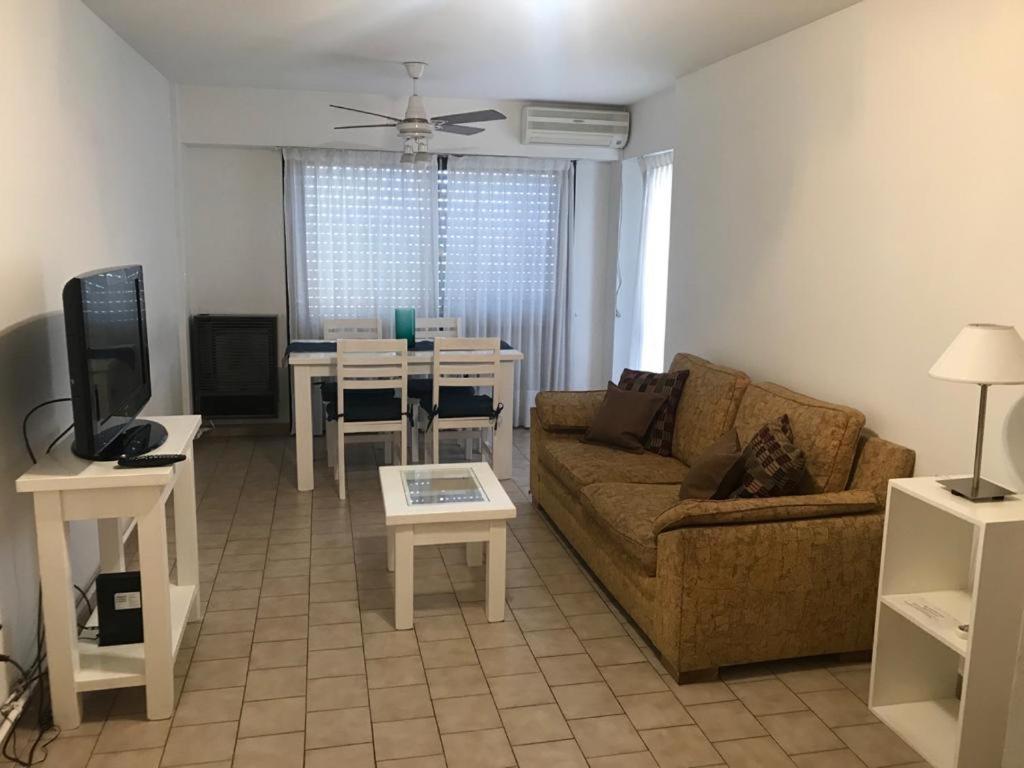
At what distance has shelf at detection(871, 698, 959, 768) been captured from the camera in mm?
2523

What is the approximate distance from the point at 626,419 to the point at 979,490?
80.9 inches

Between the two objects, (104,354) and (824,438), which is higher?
(104,354)

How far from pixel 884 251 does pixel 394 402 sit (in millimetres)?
2917

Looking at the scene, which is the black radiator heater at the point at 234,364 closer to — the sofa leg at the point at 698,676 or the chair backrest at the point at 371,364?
the chair backrest at the point at 371,364

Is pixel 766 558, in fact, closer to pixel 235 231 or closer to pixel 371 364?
pixel 371 364

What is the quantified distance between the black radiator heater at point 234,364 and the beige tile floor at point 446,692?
94.1 inches

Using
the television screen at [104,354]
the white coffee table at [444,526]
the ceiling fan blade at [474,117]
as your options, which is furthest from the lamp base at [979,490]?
the ceiling fan blade at [474,117]

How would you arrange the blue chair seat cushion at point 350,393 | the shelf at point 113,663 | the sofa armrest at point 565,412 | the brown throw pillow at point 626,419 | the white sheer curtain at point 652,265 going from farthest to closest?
the white sheer curtain at point 652,265 → the blue chair seat cushion at point 350,393 → the sofa armrest at point 565,412 → the brown throw pillow at point 626,419 → the shelf at point 113,663

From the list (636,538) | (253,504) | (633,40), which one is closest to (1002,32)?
(633,40)

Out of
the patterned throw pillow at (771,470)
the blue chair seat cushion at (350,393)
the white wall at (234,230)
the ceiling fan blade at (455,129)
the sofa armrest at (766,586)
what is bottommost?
the sofa armrest at (766,586)

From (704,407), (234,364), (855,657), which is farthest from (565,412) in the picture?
(234,364)

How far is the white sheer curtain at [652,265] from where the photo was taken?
5.93m

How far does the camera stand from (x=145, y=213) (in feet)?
15.6

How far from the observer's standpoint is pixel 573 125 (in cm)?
616
